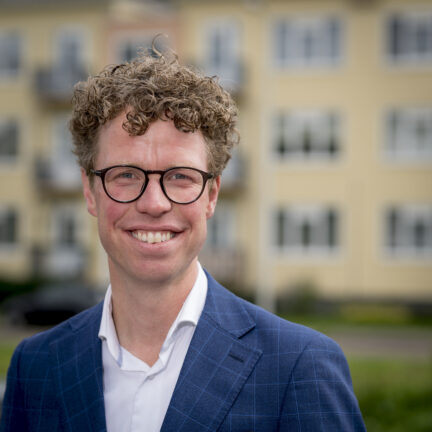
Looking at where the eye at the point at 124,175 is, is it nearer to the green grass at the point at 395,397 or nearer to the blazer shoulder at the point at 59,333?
the blazer shoulder at the point at 59,333

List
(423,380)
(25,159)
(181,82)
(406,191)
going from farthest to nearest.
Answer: (25,159), (406,191), (423,380), (181,82)

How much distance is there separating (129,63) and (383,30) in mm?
22736

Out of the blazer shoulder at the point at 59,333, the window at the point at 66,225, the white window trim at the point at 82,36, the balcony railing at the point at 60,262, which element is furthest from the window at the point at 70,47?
the blazer shoulder at the point at 59,333

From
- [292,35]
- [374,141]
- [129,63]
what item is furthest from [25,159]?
[129,63]

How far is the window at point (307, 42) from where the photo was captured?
78.1ft

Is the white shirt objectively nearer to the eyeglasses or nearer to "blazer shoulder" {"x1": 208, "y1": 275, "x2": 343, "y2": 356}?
"blazer shoulder" {"x1": 208, "y1": 275, "x2": 343, "y2": 356}

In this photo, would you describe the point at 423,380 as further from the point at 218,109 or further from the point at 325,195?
the point at 325,195

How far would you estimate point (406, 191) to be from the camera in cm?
2325

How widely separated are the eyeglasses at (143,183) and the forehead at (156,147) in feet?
0.08

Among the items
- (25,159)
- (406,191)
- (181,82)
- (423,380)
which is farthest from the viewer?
(25,159)

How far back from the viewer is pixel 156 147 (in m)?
2.10

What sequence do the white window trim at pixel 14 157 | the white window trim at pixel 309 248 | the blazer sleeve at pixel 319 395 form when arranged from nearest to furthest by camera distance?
the blazer sleeve at pixel 319 395 < the white window trim at pixel 309 248 < the white window trim at pixel 14 157

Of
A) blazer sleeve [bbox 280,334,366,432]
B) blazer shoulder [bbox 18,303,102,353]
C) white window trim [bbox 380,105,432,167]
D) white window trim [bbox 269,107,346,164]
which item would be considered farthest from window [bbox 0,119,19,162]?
blazer sleeve [bbox 280,334,366,432]

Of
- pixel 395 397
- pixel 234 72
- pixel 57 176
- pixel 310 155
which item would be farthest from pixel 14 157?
pixel 395 397
